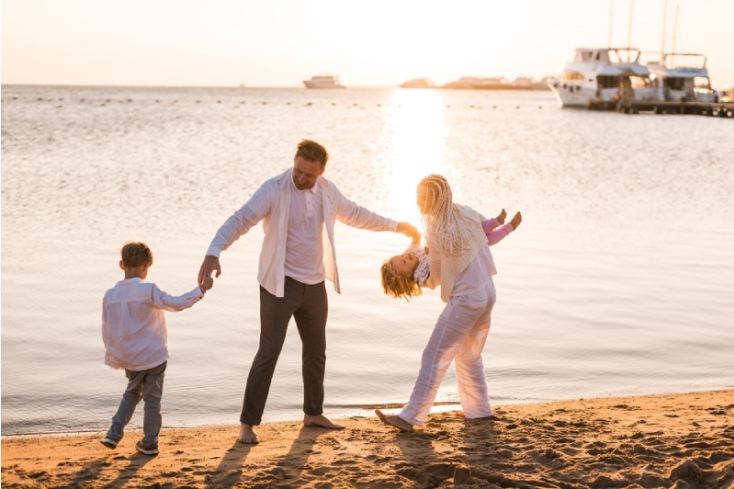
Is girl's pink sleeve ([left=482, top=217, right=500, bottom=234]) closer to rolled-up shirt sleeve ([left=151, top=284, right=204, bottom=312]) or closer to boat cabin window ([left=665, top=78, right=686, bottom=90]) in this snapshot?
rolled-up shirt sleeve ([left=151, top=284, right=204, bottom=312])

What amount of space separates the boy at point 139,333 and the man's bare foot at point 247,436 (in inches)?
22.4

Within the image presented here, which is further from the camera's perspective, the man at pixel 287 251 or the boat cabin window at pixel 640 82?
the boat cabin window at pixel 640 82

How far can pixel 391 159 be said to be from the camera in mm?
36344

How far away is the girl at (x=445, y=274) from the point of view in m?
5.75

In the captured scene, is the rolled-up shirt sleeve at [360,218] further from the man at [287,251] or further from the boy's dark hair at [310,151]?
the boy's dark hair at [310,151]

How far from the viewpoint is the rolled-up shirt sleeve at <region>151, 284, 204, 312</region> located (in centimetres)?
520

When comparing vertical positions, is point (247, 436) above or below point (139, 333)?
below

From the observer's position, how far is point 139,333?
5.31 m

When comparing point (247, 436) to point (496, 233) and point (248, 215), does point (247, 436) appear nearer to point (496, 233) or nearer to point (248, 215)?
point (248, 215)

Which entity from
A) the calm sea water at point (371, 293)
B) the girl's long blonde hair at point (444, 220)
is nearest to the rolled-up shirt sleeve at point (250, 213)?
the girl's long blonde hair at point (444, 220)

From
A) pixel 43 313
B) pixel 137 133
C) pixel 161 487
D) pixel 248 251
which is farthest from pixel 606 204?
pixel 137 133

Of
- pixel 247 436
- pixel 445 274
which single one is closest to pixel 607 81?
pixel 445 274

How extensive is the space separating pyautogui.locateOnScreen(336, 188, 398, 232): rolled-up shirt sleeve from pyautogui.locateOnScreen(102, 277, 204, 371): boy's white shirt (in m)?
1.29

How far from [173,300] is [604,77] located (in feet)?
275
